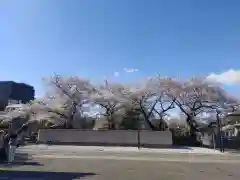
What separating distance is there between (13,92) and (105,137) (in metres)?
39.1

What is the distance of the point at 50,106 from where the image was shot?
48.4m

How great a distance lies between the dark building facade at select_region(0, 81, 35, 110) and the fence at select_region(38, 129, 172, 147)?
31.4 m

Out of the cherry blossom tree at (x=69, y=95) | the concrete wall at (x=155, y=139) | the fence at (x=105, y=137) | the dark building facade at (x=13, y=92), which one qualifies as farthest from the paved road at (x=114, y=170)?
the dark building facade at (x=13, y=92)

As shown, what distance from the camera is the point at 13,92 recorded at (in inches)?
2938

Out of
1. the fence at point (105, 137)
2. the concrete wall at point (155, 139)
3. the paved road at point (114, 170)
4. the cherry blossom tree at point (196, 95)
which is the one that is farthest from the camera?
the cherry blossom tree at point (196, 95)

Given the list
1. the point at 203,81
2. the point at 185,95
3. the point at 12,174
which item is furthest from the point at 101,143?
the point at 12,174

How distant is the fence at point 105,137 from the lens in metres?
41.9

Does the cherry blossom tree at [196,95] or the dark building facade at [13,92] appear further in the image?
the dark building facade at [13,92]

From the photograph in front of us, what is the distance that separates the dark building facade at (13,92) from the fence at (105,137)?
31.4m

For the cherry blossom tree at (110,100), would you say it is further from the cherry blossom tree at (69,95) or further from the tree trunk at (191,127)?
the tree trunk at (191,127)

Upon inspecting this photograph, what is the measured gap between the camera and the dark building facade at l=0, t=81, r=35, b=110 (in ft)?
237

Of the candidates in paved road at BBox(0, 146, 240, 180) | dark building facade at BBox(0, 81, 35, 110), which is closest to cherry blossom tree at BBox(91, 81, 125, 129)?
paved road at BBox(0, 146, 240, 180)

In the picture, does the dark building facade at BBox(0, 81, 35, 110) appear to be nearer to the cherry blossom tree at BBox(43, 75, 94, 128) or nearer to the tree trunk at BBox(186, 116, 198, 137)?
the cherry blossom tree at BBox(43, 75, 94, 128)

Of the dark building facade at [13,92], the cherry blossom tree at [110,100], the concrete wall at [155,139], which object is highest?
the dark building facade at [13,92]
